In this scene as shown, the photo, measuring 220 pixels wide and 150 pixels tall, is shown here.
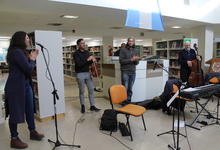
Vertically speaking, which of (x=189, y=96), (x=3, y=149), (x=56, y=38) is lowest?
(x=3, y=149)

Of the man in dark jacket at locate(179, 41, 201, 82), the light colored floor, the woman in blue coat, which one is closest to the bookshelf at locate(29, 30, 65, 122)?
the light colored floor

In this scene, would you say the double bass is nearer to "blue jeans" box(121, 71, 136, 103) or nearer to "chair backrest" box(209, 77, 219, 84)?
"chair backrest" box(209, 77, 219, 84)

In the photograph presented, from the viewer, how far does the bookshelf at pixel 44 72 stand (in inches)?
124

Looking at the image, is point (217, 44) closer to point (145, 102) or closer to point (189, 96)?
point (145, 102)

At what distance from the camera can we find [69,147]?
Result: 238 centimetres

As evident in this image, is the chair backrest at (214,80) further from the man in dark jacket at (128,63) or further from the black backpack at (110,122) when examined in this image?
the black backpack at (110,122)

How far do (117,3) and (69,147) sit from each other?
2680 mm

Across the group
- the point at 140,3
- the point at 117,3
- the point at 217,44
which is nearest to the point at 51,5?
the point at 117,3

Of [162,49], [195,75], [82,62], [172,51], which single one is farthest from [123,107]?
[162,49]

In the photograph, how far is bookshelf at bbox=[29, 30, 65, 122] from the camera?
10.3 ft

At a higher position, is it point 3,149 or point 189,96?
point 189,96

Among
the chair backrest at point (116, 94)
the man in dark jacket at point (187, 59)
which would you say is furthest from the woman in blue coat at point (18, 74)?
the man in dark jacket at point (187, 59)

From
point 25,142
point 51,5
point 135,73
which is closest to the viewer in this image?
point 25,142

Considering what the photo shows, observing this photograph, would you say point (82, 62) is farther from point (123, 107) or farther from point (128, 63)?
point (123, 107)
